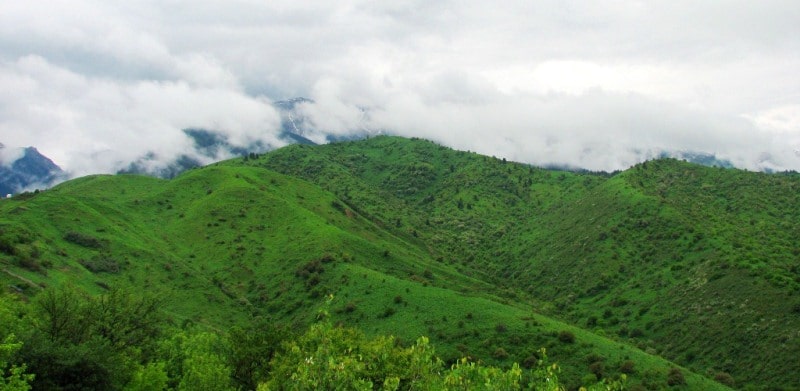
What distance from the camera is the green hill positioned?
309 feet

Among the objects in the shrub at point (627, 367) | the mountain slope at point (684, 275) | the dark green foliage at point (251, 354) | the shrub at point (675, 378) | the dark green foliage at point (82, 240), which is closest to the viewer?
the dark green foliage at point (251, 354)

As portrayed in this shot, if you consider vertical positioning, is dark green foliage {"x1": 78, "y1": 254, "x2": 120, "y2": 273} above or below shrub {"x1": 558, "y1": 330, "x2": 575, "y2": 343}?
above

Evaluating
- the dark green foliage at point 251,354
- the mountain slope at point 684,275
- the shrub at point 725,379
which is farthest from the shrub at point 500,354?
the dark green foliage at point 251,354

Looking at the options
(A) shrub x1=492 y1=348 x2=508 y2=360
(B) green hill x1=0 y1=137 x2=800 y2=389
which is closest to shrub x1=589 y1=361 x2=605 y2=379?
(B) green hill x1=0 y1=137 x2=800 y2=389

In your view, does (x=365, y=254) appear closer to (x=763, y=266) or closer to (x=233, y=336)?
(x=233, y=336)

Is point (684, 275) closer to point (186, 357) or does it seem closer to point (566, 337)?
point (566, 337)

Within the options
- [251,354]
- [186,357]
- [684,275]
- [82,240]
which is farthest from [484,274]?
[186,357]

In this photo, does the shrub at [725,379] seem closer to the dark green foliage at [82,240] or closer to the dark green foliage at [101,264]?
the dark green foliage at [101,264]

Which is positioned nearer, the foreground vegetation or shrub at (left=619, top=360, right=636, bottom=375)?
the foreground vegetation

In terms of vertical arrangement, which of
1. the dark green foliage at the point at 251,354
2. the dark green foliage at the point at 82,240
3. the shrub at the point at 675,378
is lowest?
the shrub at the point at 675,378

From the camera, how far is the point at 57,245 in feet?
413

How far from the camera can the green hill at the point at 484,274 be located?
94244mm

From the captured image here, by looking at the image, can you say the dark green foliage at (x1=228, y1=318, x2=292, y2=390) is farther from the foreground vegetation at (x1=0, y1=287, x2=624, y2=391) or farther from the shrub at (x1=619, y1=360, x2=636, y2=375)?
the shrub at (x1=619, y1=360, x2=636, y2=375)

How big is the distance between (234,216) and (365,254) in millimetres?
49827
